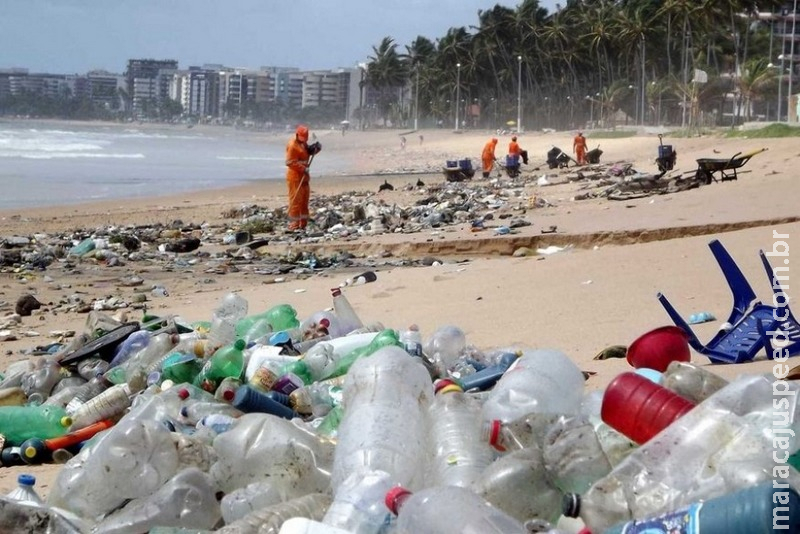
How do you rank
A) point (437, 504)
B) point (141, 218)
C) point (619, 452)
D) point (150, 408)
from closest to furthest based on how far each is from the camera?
point (437, 504), point (619, 452), point (150, 408), point (141, 218)

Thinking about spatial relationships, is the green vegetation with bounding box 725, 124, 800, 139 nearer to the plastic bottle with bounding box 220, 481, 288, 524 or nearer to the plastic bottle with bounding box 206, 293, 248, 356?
the plastic bottle with bounding box 206, 293, 248, 356

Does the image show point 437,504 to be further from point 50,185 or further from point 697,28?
point 697,28

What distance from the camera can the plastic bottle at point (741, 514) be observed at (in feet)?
8.38

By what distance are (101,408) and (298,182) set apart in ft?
33.7

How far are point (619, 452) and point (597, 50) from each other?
74.6 metres

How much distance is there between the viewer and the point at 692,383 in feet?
13.0

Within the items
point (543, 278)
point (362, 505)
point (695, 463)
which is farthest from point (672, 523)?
point (543, 278)

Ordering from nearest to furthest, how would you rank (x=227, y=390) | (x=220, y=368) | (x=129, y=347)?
(x=227, y=390)
(x=220, y=368)
(x=129, y=347)

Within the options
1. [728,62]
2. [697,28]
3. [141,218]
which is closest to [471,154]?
[697,28]

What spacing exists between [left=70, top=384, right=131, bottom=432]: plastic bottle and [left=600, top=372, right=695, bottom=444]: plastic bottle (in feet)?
8.04

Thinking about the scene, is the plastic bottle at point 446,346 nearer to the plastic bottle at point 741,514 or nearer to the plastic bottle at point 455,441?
the plastic bottle at point 455,441

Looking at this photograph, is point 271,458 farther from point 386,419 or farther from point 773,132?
point 773,132

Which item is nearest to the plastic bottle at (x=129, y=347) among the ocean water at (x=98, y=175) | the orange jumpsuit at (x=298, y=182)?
the orange jumpsuit at (x=298, y=182)

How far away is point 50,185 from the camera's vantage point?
28578mm
